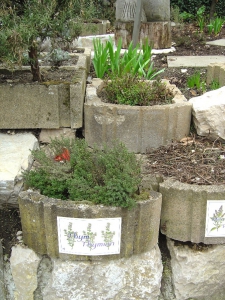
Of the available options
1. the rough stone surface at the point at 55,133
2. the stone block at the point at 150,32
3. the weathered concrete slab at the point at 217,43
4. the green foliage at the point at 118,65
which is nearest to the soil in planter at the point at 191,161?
the rough stone surface at the point at 55,133

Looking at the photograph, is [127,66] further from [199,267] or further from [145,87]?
[199,267]

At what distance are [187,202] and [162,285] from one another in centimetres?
69

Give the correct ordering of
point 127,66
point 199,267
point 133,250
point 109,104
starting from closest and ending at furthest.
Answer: point 133,250
point 199,267
point 109,104
point 127,66

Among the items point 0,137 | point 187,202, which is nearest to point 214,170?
point 187,202

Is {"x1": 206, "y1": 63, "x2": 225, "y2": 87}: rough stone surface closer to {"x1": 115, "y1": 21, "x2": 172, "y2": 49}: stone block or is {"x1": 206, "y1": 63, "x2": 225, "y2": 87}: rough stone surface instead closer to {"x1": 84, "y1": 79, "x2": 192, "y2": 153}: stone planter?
{"x1": 84, "y1": 79, "x2": 192, "y2": 153}: stone planter

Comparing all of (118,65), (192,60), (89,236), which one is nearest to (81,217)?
(89,236)

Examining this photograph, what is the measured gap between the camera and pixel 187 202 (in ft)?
7.95

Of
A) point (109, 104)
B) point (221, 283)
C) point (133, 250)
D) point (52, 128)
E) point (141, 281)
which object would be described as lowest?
point (221, 283)

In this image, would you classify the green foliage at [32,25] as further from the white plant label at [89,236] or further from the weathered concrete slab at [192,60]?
the weathered concrete slab at [192,60]

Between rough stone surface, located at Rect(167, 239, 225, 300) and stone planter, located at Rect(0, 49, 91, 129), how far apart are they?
1201mm

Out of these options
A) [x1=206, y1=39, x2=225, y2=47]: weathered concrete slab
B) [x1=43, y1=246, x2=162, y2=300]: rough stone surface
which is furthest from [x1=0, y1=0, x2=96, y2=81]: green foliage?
[x1=206, y1=39, x2=225, y2=47]: weathered concrete slab

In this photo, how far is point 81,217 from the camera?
226 centimetres

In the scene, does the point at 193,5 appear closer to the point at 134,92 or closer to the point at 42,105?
the point at 134,92

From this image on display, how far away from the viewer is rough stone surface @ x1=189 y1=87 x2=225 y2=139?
9.68 ft
